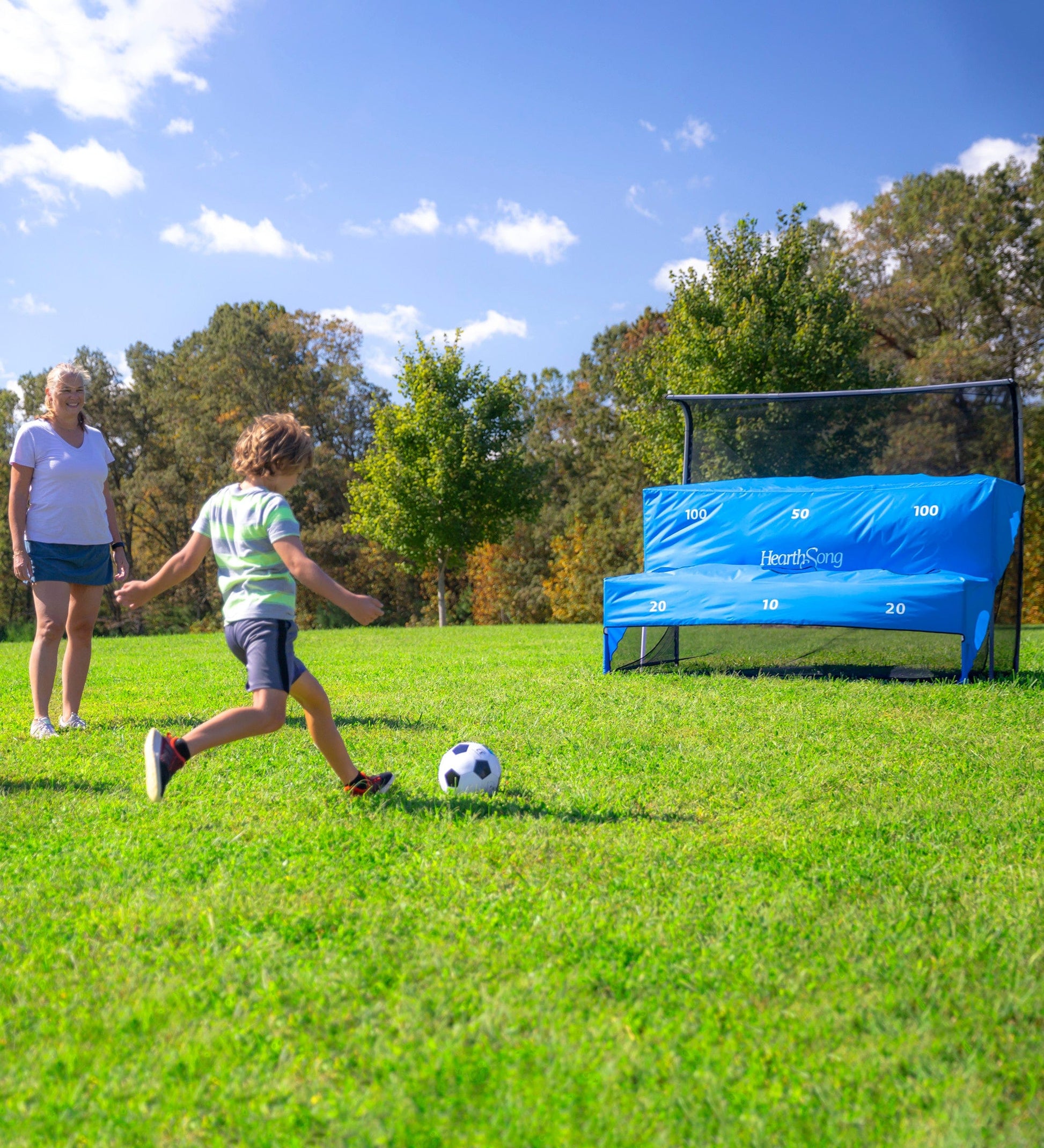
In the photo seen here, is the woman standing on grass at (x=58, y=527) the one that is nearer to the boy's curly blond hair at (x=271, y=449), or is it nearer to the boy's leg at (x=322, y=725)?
the boy's curly blond hair at (x=271, y=449)

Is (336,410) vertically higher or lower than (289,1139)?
higher

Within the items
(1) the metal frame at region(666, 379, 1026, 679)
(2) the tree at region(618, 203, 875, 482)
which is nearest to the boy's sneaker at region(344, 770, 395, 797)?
(1) the metal frame at region(666, 379, 1026, 679)

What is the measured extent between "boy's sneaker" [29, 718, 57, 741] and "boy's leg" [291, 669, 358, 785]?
237cm

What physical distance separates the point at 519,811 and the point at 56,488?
3489 mm

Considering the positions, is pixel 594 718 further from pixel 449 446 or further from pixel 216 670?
pixel 449 446

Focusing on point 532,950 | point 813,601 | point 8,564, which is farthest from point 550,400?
point 532,950

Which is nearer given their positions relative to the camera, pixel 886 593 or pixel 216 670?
pixel 886 593

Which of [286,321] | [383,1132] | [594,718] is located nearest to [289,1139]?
[383,1132]

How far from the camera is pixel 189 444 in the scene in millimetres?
34125

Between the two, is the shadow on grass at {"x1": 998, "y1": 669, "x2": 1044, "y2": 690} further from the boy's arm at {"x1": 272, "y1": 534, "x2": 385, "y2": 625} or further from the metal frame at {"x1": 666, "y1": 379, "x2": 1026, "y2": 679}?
the boy's arm at {"x1": 272, "y1": 534, "x2": 385, "y2": 625}

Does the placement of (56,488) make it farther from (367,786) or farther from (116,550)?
(367,786)

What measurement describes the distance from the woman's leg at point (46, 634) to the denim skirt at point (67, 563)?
0.05 meters

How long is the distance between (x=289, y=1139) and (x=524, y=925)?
101 centimetres

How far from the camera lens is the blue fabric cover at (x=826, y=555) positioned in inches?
295
